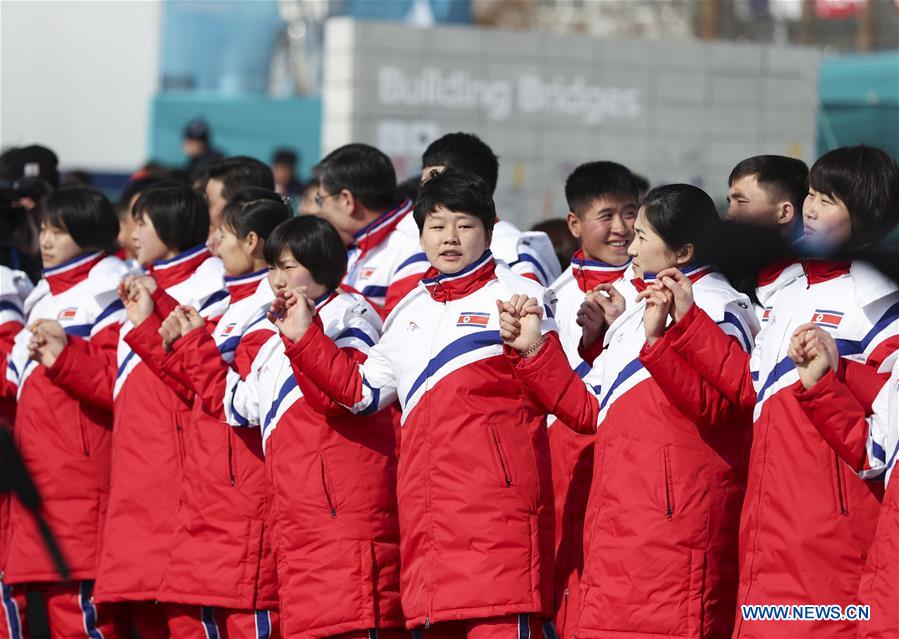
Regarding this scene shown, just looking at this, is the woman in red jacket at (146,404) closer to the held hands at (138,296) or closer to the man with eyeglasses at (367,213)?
the held hands at (138,296)

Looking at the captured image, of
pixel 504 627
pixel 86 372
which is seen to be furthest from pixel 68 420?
pixel 504 627

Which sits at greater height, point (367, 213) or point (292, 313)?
point (367, 213)

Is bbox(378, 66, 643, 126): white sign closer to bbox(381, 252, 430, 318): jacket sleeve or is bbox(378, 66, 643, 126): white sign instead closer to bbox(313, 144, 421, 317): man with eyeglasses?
bbox(313, 144, 421, 317): man with eyeglasses

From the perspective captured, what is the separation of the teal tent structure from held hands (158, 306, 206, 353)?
833cm

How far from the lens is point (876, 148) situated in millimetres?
4270

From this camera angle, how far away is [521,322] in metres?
4.48

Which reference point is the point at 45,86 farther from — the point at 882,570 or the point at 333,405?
the point at 882,570

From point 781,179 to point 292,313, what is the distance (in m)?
1.55

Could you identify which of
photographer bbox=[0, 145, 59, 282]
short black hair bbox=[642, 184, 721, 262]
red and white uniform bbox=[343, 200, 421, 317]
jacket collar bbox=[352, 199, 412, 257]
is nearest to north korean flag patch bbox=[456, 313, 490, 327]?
short black hair bbox=[642, 184, 721, 262]

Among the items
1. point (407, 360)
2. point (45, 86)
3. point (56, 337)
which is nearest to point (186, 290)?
point (56, 337)

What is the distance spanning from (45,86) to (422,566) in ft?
42.2

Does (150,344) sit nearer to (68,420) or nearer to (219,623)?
(68,420)

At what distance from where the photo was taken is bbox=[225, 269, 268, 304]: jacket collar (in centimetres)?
564

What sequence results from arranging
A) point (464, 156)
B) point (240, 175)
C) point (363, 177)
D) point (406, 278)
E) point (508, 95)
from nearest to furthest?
point (406, 278) → point (464, 156) → point (363, 177) → point (240, 175) → point (508, 95)
